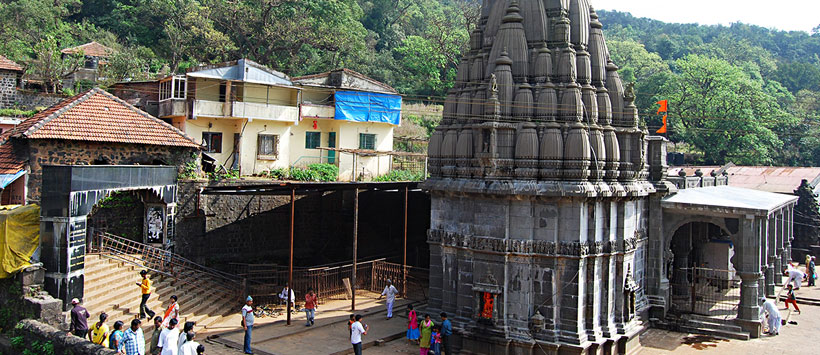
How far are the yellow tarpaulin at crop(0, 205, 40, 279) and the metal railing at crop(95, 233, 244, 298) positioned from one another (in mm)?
3976

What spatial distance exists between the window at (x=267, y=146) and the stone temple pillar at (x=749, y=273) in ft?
68.8

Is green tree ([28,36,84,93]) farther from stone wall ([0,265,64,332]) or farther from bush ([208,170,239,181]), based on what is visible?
stone wall ([0,265,64,332])

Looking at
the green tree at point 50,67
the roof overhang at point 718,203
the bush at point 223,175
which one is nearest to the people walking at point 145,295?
the bush at point 223,175

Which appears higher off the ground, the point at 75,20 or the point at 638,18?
the point at 638,18

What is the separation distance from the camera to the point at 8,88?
3250 cm

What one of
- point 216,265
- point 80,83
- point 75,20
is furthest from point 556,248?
point 75,20

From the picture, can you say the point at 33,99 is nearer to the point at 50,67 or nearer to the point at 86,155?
the point at 50,67

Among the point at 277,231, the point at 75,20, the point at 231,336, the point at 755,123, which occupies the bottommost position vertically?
the point at 231,336

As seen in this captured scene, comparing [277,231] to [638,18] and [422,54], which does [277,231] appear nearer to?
[422,54]

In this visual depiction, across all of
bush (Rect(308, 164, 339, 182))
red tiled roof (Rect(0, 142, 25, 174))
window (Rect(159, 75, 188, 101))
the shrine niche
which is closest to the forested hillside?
window (Rect(159, 75, 188, 101))

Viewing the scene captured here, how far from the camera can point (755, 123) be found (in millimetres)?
45906

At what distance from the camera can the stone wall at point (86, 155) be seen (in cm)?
1998

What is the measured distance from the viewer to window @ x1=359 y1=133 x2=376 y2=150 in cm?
3419

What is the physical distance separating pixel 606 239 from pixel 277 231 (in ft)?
48.1
